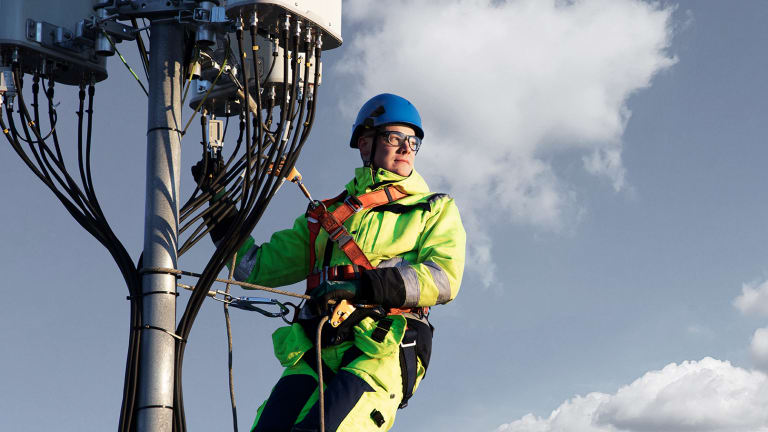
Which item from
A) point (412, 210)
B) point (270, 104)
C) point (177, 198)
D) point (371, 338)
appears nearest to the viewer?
point (371, 338)

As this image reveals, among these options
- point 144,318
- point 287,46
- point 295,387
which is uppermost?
point 287,46

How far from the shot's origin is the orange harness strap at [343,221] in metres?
5.16

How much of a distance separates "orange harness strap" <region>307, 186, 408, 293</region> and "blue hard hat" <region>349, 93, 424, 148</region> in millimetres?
453

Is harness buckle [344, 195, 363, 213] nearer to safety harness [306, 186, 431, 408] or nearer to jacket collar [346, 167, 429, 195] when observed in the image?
safety harness [306, 186, 431, 408]

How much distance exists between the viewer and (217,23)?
18.5ft

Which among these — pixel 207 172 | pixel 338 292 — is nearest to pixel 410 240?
pixel 338 292

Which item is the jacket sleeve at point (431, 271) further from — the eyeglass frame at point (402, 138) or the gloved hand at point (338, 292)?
the eyeglass frame at point (402, 138)

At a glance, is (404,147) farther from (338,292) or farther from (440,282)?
(338,292)

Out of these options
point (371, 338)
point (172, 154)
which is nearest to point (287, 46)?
point (172, 154)

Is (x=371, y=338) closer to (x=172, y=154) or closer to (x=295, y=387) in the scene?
(x=295, y=387)

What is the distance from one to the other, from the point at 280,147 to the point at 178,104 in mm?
806

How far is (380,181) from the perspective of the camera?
550cm

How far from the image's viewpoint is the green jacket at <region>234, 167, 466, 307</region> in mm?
4957

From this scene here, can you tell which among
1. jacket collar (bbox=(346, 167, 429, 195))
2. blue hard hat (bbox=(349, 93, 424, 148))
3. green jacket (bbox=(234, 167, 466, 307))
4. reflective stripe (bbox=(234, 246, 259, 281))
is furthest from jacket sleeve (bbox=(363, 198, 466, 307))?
reflective stripe (bbox=(234, 246, 259, 281))
